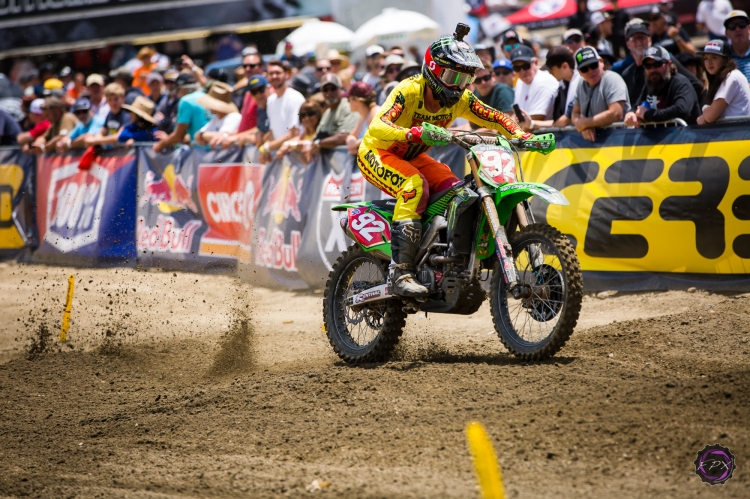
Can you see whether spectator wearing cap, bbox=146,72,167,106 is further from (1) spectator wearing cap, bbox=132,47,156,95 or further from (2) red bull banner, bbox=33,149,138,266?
(1) spectator wearing cap, bbox=132,47,156,95

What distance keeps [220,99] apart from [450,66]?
24.7ft

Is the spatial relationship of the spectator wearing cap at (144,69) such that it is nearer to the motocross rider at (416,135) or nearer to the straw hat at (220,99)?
the straw hat at (220,99)

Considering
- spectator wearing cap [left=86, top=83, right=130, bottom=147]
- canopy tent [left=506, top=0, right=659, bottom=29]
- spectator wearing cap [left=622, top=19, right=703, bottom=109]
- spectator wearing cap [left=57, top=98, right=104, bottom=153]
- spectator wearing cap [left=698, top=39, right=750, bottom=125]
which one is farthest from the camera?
canopy tent [left=506, top=0, right=659, bottom=29]

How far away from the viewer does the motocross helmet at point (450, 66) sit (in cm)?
672

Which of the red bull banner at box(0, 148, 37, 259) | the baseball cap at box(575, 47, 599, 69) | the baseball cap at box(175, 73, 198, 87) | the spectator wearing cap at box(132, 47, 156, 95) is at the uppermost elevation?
the baseball cap at box(575, 47, 599, 69)

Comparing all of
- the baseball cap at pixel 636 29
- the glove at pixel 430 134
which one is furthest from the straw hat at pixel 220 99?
the glove at pixel 430 134

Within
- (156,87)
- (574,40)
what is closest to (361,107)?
(574,40)

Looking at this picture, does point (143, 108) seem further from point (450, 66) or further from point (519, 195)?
point (519, 195)

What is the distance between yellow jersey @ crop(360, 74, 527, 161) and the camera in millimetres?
6902

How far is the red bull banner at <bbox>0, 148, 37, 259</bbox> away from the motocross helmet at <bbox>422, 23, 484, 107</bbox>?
1105 centimetres

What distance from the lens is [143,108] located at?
15.1m

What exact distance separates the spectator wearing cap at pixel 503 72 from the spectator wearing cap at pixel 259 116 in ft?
10.7

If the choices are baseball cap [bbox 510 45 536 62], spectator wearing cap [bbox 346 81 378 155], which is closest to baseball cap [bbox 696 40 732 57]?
baseball cap [bbox 510 45 536 62]

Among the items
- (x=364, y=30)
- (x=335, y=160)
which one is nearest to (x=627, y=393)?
(x=335, y=160)
